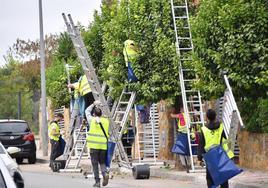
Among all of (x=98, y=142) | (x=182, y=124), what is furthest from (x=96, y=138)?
(x=182, y=124)

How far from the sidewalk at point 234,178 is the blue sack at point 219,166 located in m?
2.47

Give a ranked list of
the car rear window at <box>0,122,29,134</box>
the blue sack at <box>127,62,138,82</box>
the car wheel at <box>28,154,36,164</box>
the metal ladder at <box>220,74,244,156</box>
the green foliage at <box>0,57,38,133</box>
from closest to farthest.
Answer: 1. the metal ladder at <box>220,74,244,156</box>
2. the blue sack at <box>127,62,138,82</box>
3. the car rear window at <box>0,122,29,134</box>
4. the car wheel at <box>28,154,36,164</box>
5. the green foliage at <box>0,57,38,133</box>

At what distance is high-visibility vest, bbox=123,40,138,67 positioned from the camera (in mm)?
19828

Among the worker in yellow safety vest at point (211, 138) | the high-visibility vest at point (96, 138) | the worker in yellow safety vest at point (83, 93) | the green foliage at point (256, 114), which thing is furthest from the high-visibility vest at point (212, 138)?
the worker in yellow safety vest at point (83, 93)

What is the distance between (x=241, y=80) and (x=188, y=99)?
5574 mm

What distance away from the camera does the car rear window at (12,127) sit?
28500 mm

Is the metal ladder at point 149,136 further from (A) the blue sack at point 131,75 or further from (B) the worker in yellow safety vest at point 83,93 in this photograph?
(A) the blue sack at point 131,75

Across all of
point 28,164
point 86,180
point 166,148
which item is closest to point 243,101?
point 86,180

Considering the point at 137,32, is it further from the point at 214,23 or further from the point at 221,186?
the point at 221,186

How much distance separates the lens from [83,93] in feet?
70.0

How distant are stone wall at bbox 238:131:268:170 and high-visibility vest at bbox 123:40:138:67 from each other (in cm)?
349

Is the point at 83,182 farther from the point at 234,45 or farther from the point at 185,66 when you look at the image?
the point at 234,45

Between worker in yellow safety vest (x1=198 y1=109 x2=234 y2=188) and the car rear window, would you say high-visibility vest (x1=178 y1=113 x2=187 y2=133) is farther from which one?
the car rear window

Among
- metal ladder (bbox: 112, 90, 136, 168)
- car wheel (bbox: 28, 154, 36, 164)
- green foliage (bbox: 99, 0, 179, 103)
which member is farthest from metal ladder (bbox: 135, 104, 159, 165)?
green foliage (bbox: 99, 0, 179, 103)
